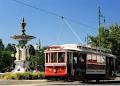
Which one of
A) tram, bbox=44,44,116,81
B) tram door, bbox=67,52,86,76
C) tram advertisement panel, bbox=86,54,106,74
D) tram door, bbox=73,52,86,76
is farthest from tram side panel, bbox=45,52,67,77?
tram advertisement panel, bbox=86,54,106,74

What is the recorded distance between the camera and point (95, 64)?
123 ft

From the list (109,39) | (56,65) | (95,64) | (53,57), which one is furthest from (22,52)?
(56,65)

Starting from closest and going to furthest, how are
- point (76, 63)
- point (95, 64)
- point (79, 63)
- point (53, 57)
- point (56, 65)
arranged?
point (56, 65)
point (53, 57)
point (76, 63)
point (79, 63)
point (95, 64)

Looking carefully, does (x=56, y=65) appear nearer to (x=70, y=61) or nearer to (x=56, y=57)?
(x=56, y=57)

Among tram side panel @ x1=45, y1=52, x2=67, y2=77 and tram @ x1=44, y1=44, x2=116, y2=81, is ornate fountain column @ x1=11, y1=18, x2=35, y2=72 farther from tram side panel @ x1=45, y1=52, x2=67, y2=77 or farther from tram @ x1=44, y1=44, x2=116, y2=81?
tram side panel @ x1=45, y1=52, x2=67, y2=77

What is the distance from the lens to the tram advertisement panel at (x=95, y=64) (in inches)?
1425

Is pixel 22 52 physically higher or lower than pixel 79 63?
Result: higher

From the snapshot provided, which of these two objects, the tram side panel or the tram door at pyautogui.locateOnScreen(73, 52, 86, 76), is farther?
the tram door at pyautogui.locateOnScreen(73, 52, 86, 76)

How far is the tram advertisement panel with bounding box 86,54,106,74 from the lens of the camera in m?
36.2

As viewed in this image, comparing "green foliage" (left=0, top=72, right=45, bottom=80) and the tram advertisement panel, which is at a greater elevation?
the tram advertisement panel

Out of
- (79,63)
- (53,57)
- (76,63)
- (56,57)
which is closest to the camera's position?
(56,57)

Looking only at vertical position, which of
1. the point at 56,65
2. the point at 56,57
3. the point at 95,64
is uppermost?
the point at 56,57

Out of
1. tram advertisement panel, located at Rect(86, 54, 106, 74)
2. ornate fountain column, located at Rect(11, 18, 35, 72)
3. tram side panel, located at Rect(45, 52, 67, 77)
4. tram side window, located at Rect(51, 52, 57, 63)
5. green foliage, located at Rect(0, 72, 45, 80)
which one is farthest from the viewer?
ornate fountain column, located at Rect(11, 18, 35, 72)

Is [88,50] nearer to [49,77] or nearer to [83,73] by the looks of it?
[83,73]
